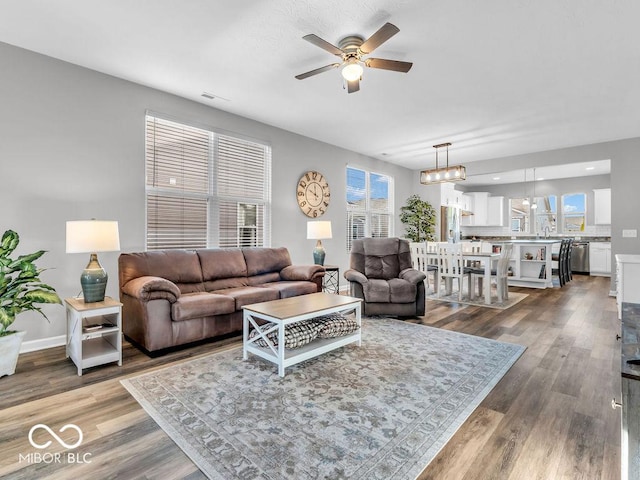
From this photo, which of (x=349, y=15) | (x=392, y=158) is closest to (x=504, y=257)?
(x=392, y=158)

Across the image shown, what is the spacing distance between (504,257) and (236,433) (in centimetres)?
502

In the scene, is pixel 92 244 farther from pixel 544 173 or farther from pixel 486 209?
pixel 486 209

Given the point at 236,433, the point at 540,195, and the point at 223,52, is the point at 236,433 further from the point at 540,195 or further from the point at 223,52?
the point at 540,195

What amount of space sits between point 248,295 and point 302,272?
1002 millimetres

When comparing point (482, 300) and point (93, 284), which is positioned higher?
point (93, 284)

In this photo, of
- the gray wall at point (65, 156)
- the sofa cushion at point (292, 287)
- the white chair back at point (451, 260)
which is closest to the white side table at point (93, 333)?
the gray wall at point (65, 156)

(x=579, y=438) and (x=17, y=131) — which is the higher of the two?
(x=17, y=131)

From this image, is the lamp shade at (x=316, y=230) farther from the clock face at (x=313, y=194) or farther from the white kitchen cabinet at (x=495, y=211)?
the white kitchen cabinet at (x=495, y=211)

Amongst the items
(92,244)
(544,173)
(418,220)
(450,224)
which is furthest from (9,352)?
(544,173)

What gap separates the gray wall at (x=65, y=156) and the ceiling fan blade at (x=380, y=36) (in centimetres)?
261

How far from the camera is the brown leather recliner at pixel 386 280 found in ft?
13.7

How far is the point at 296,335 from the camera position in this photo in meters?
2.73

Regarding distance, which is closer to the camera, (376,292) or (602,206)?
(376,292)

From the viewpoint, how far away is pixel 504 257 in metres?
5.39
